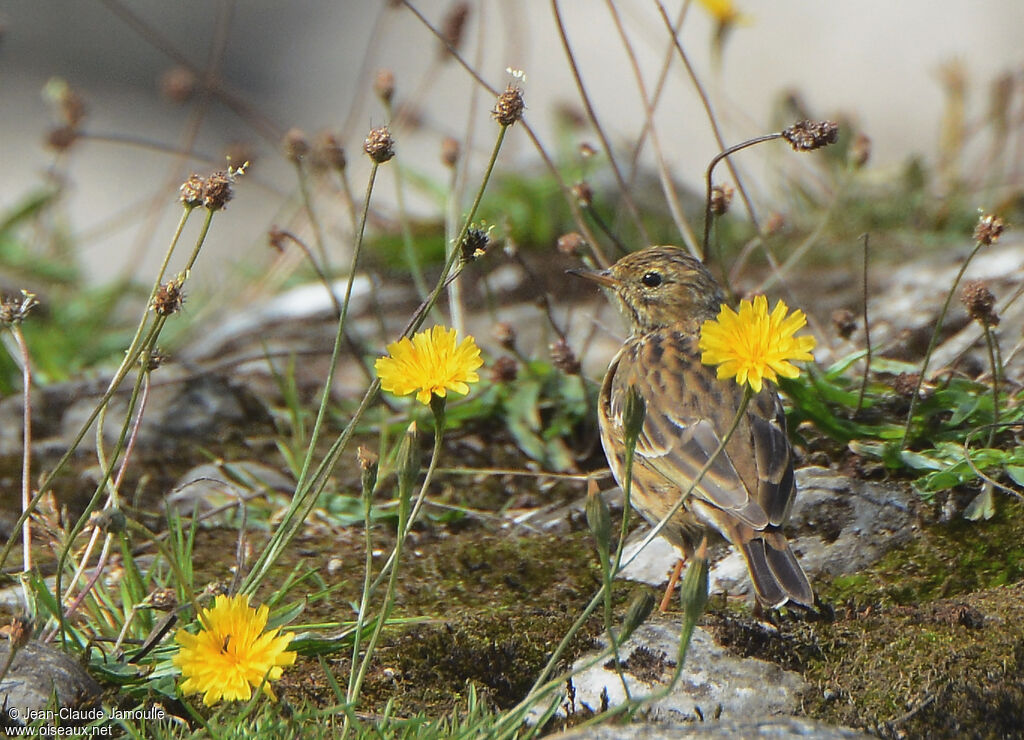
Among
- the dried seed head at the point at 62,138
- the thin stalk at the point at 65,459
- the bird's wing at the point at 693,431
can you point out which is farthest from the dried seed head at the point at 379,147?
the dried seed head at the point at 62,138

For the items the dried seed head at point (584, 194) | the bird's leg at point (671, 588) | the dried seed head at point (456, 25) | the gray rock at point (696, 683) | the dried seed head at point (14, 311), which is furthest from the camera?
the dried seed head at point (456, 25)

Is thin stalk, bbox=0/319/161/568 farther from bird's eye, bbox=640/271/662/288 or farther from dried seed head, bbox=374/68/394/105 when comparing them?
bird's eye, bbox=640/271/662/288

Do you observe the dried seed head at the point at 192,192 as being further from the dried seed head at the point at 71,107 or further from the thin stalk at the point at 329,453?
the dried seed head at the point at 71,107

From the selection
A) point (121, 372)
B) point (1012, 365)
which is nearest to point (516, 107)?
Answer: point (121, 372)

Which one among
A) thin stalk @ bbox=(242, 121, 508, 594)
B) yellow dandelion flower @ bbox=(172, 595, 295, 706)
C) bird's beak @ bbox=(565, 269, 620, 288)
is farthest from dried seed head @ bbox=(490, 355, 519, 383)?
yellow dandelion flower @ bbox=(172, 595, 295, 706)

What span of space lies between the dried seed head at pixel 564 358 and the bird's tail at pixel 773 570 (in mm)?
1199

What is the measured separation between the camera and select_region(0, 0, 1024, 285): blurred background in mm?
10750

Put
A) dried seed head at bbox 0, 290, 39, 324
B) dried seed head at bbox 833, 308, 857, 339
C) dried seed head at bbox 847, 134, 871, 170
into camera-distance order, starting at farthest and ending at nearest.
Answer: dried seed head at bbox 847, 134, 871, 170 → dried seed head at bbox 833, 308, 857, 339 → dried seed head at bbox 0, 290, 39, 324

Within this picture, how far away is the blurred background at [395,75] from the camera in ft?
35.3

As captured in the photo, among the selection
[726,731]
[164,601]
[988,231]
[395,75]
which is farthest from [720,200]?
[395,75]

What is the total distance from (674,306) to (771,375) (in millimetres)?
2173

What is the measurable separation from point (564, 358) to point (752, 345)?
184 centimetres

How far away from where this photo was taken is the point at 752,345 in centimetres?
282

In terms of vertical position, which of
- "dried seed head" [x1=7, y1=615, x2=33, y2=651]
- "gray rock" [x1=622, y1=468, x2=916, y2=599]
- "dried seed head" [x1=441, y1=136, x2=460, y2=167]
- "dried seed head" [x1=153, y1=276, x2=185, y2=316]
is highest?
"dried seed head" [x1=441, y1=136, x2=460, y2=167]
